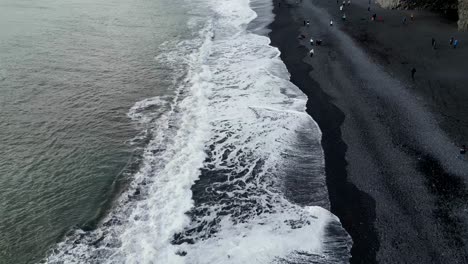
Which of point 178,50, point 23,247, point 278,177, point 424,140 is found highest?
point 178,50

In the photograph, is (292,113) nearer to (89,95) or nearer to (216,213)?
(216,213)

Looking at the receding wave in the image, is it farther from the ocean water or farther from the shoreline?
the shoreline

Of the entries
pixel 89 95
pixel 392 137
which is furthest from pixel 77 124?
pixel 392 137

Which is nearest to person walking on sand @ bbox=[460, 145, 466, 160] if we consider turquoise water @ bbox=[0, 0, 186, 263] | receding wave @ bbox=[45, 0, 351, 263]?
receding wave @ bbox=[45, 0, 351, 263]

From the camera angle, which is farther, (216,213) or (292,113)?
(292,113)

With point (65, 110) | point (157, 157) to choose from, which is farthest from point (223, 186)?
point (65, 110)

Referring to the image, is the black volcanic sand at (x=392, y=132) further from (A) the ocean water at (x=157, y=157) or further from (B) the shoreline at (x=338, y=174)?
(A) the ocean water at (x=157, y=157)
